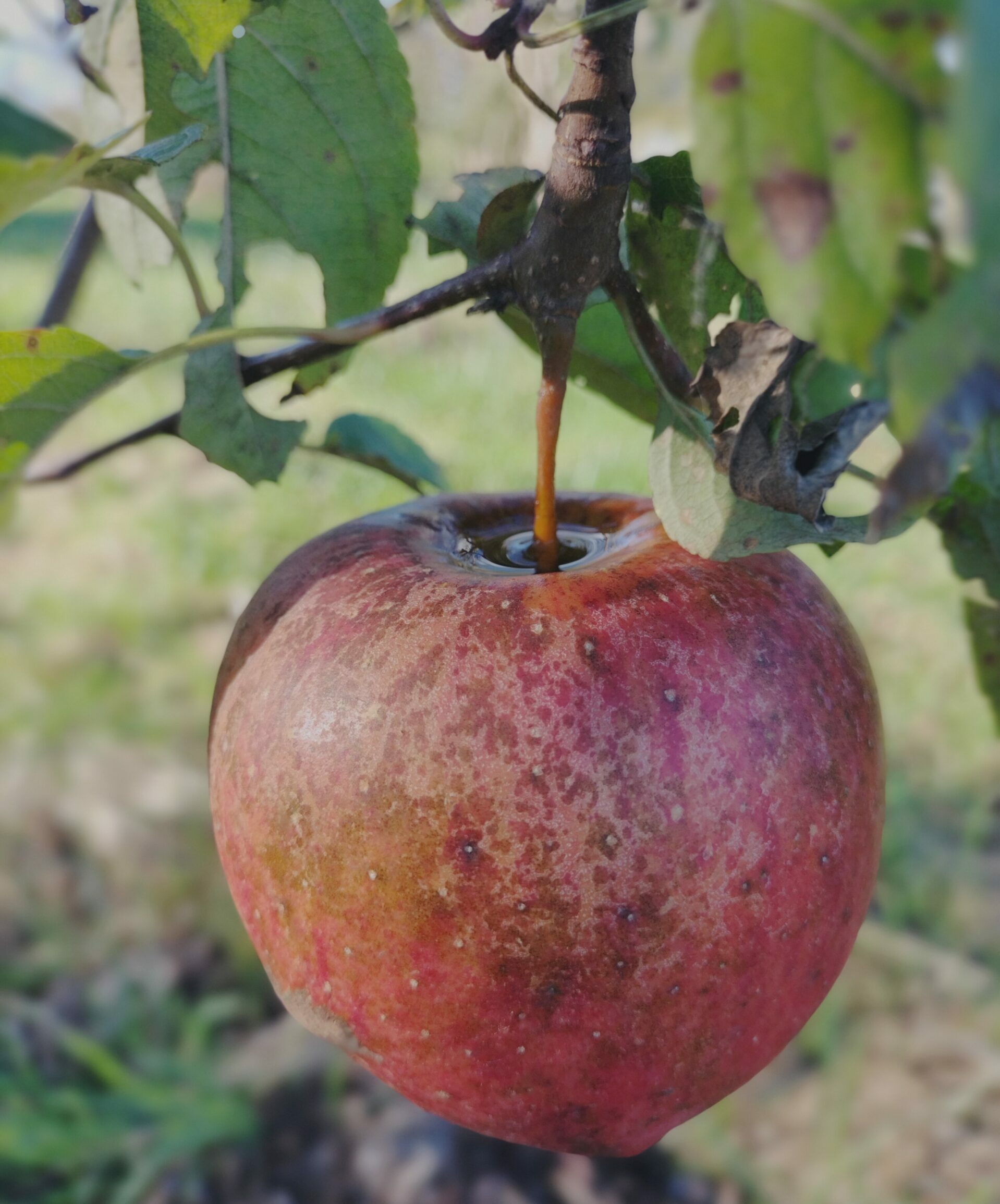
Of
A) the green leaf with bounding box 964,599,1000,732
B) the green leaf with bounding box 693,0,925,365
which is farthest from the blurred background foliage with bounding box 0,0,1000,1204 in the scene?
the green leaf with bounding box 693,0,925,365

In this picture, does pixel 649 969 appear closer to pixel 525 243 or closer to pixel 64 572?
pixel 525 243

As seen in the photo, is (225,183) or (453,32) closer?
(453,32)

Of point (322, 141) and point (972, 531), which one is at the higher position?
point (322, 141)

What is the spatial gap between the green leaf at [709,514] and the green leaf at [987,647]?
220mm

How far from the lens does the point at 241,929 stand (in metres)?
2.11

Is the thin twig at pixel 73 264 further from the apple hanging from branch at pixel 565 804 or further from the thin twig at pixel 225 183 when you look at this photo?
the apple hanging from branch at pixel 565 804

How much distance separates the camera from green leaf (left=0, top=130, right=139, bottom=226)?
0.39 m

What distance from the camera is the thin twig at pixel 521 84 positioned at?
523 mm

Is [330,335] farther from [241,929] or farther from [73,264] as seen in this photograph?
[241,929]

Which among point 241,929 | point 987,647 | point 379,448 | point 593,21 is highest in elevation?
point 593,21

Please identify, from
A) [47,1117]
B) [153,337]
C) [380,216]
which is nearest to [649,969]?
[380,216]

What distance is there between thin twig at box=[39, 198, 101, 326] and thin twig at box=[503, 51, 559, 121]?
0.41 meters

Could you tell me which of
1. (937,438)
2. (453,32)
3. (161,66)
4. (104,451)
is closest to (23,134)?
(161,66)

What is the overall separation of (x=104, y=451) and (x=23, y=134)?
22cm
